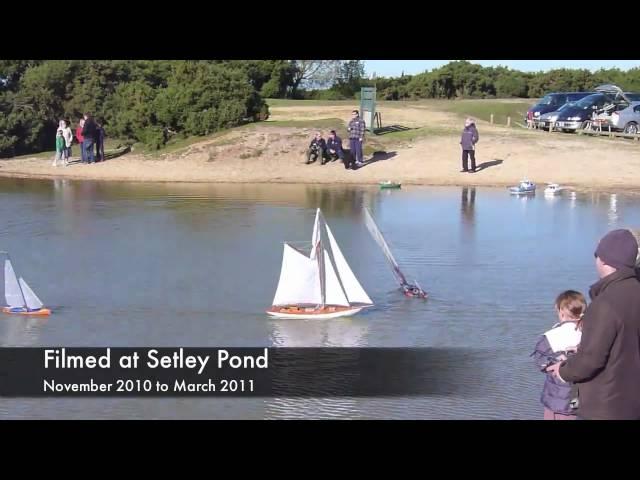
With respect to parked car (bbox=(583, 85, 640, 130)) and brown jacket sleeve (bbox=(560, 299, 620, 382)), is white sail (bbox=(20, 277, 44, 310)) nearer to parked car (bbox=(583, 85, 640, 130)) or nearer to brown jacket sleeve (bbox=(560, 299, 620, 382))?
brown jacket sleeve (bbox=(560, 299, 620, 382))

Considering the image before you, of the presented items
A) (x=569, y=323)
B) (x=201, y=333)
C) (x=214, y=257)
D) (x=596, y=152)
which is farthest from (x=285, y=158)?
(x=569, y=323)

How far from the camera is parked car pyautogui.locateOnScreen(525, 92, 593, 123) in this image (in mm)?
38000

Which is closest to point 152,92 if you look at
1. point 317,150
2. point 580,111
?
point 317,150

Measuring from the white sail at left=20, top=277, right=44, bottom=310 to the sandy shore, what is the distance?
16086 mm

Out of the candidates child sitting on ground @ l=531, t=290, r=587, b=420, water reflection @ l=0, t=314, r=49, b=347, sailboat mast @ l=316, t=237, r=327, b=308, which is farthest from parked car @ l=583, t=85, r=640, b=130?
child sitting on ground @ l=531, t=290, r=587, b=420

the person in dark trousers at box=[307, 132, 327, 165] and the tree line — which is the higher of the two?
the tree line

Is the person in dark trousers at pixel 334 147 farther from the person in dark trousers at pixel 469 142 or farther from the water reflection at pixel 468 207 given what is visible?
the water reflection at pixel 468 207

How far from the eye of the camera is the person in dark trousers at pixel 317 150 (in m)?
30.5

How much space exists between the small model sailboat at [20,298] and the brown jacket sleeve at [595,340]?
9.27m

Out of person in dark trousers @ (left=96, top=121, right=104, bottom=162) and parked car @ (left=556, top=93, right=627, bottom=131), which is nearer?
person in dark trousers @ (left=96, top=121, right=104, bottom=162)

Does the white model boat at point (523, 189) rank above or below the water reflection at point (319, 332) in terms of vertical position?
above

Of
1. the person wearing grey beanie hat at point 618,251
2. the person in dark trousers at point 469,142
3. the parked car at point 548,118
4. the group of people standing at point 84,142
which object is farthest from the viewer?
the parked car at point 548,118

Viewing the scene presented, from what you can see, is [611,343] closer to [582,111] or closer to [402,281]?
[402,281]

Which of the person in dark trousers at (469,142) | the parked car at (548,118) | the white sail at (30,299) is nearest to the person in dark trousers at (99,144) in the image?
the person in dark trousers at (469,142)
